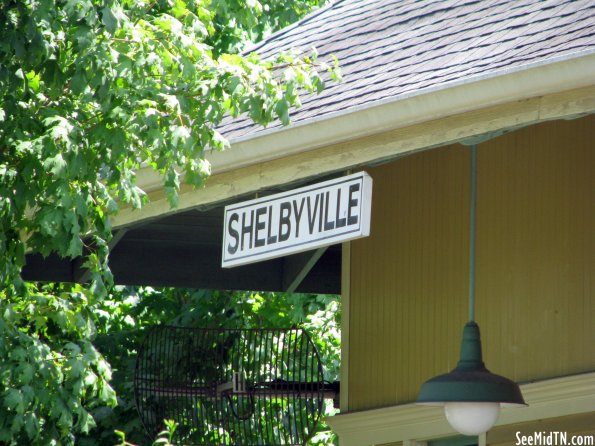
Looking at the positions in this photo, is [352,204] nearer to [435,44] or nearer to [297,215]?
[297,215]

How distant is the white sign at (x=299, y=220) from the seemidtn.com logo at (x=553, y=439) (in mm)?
1734

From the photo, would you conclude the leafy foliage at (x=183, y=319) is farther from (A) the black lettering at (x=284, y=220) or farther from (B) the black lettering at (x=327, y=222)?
(B) the black lettering at (x=327, y=222)

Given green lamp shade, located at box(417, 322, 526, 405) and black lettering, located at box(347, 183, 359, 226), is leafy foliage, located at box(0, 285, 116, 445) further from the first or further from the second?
green lamp shade, located at box(417, 322, 526, 405)

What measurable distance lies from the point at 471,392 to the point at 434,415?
65.5 inches

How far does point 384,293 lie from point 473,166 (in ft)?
6.59

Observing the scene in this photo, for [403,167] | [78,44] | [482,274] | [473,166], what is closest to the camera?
[78,44]

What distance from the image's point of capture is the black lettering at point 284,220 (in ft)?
Answer: 17.4

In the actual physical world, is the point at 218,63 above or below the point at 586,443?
above

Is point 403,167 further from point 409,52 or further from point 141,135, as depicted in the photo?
point 141,135

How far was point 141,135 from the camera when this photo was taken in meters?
5.49

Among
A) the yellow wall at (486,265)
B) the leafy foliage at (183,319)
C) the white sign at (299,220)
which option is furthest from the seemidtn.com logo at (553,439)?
the leafy foliage at (183,319)

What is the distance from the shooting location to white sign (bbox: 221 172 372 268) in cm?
499

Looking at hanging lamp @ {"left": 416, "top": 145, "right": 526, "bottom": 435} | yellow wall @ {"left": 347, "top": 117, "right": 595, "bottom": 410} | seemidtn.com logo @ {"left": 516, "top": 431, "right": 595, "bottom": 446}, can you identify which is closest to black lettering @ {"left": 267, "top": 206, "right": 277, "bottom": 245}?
hanging lamp @ {"left": 416, "top": 145, "right": 526, "bottom": 435}

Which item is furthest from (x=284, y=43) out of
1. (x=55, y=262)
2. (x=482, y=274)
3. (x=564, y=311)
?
(x=564, y=311)
